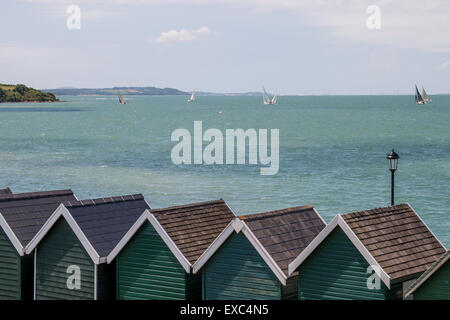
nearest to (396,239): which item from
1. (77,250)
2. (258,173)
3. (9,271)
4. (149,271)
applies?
(149,271)

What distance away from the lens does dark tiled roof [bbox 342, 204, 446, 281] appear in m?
15.9

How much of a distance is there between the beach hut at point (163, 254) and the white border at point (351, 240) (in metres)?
2.30

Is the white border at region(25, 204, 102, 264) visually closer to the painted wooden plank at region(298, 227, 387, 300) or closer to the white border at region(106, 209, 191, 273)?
the white border at region(106, 209, 191, 273)

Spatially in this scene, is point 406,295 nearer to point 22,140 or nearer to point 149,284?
point 149,284

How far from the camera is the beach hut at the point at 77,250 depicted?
1841 centimetres

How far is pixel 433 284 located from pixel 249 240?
3585mm

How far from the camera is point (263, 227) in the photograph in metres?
17.0

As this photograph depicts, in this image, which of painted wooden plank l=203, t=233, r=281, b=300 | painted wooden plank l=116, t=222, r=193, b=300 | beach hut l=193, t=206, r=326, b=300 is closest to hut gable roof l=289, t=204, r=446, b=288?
beach hut l=193, t=206, r=326, b=300

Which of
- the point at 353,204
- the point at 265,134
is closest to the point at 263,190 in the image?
the point at 353,204

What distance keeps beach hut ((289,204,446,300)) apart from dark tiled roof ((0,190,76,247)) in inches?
261

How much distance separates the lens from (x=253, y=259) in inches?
661

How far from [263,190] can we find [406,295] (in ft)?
176

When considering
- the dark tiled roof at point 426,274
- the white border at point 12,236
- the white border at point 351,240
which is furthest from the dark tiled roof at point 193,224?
the dark tiled roof at point 426,274
